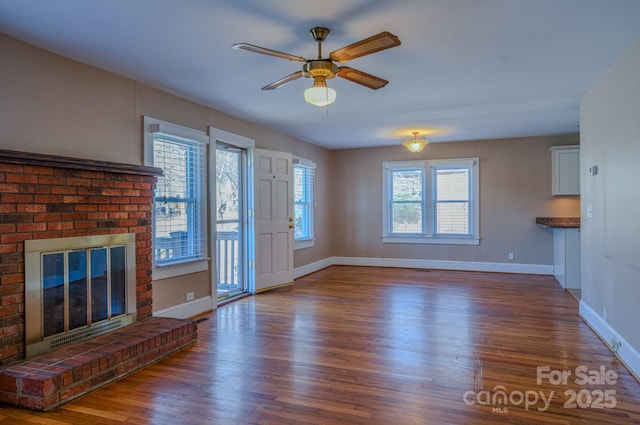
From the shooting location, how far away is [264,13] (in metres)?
2.61

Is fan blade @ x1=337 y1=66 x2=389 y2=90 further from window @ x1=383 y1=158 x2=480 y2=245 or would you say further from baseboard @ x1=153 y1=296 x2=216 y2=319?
window @ x1=383 y1=158 x2=480 y2=245

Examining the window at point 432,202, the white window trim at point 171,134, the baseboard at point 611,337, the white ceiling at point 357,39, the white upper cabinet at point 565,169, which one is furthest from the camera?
the window at point 432,202

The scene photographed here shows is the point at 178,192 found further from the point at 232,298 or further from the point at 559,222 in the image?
the point at 559,222

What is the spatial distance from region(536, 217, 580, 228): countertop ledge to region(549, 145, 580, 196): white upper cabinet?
1.79ft

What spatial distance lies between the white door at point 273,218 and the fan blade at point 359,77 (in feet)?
9.89

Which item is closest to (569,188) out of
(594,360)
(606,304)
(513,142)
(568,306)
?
(513,142)

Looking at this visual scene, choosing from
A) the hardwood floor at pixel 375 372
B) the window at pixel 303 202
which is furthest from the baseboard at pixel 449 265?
the hardwood floor at pixel 375 372

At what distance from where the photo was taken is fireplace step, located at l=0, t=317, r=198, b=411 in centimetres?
250

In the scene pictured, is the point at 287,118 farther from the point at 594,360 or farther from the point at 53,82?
the point at 594,360

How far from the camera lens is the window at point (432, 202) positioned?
304 inches

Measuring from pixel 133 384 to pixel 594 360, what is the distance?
3571mm

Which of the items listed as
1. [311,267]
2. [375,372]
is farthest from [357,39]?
[311,267]

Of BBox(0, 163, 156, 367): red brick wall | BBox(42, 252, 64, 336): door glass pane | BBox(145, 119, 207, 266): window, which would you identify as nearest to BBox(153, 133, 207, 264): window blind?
BBox(145, 119, 207, 266): window

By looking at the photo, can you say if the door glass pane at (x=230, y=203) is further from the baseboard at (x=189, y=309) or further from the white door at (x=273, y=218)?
the baseboard at (x=189, y=309)
